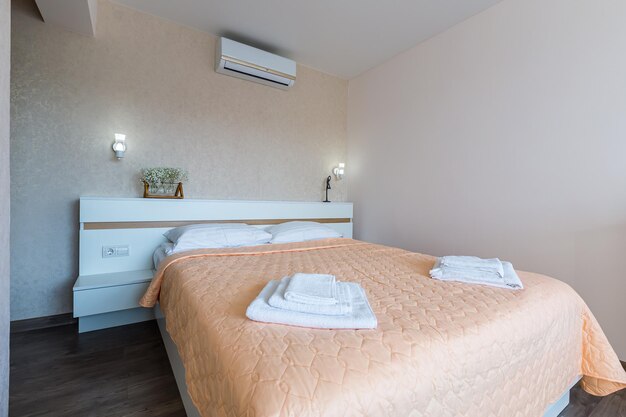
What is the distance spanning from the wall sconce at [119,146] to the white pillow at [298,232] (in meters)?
1.41

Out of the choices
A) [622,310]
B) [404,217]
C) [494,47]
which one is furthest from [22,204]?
[622,310]

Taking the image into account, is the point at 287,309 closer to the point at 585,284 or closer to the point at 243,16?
the point at 585,284

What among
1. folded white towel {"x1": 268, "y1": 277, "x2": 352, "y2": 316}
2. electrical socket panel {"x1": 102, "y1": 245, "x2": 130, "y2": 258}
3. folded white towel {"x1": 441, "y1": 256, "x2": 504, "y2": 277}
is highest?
folded white towel {"x1": 441, "y1": 256, "x2": 504, "y2": 277}

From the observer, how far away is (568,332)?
122 centimetres

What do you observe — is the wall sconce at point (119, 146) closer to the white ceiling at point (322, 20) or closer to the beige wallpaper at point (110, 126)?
the beige wallpaper at point (110, 126)

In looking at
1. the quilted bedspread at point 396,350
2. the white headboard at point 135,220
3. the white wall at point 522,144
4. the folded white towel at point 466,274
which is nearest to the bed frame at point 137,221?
the white headboard at point 135,220

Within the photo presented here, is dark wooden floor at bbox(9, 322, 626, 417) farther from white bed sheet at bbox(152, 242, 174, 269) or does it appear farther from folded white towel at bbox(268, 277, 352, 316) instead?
folded white towel at bbox(268, 277, 352, 316)

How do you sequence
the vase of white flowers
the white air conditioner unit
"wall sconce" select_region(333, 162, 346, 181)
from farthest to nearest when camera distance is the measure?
"wall sconce" select_region(333, 162, 346, 181) < the white air conditioner unit < the vase of white flowers

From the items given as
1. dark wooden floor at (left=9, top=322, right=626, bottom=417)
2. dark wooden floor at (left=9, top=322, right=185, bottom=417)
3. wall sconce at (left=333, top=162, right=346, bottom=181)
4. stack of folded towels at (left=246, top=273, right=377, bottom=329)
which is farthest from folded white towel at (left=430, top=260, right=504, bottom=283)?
wall sconce at (left=333, top=162, right=346, bottom=181)

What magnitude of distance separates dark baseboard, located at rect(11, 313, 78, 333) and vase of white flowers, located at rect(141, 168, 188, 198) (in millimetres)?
1134

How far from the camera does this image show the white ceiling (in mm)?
2363

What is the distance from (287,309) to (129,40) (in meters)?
2.82

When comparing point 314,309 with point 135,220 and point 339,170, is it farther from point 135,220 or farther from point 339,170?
point 339,170

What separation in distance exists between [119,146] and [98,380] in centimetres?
172
